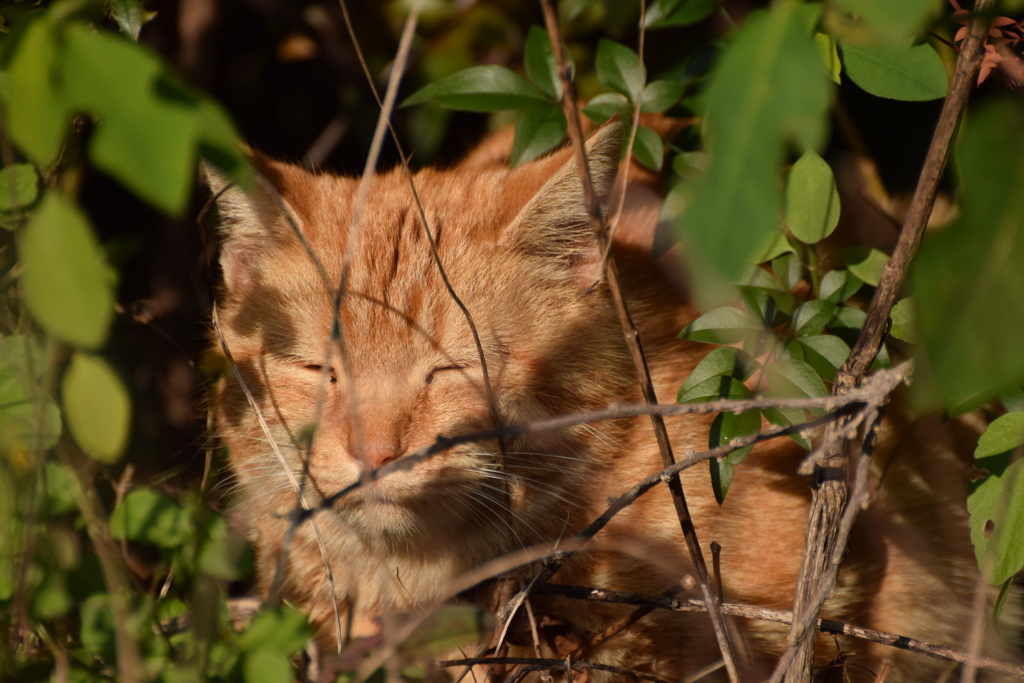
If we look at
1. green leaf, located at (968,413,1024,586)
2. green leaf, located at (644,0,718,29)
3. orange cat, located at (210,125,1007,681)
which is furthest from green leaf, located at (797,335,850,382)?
green leaf, located at (644,0,718,29)

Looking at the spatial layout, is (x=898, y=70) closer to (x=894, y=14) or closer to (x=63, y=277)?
(x=894, y=14)

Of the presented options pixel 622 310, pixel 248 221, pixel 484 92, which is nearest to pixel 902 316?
pixel 622 310

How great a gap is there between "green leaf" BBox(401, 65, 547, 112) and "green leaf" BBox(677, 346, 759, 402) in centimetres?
73

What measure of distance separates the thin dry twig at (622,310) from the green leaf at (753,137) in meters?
0.52

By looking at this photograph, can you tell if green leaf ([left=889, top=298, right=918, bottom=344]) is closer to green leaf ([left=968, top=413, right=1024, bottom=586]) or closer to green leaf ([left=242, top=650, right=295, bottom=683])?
green leaf ([left=968, top=413, right=1024, bottom=586])

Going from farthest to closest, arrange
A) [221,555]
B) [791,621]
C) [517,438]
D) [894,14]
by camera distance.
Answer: [517,438], [791,621], [221,555], [894,14]

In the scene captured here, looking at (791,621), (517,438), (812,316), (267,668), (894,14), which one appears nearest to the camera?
(894,14)

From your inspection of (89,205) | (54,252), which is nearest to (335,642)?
(54,252)

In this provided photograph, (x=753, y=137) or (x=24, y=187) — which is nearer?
(x=753, y=137)

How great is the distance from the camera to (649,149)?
1.74 m

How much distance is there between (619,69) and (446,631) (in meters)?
1.27

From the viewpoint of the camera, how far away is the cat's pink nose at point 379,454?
1438 millimetres

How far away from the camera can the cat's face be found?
1.55m

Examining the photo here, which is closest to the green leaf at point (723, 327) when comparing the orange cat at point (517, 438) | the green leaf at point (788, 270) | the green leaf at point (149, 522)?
the green leaf at point (788, 270)
